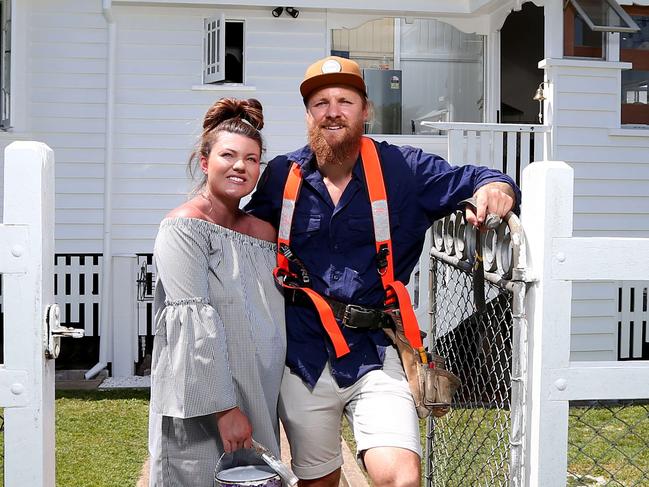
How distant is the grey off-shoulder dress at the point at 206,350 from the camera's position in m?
2.74

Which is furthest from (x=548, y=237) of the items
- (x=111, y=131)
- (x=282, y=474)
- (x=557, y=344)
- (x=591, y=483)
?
(x=111, y=131)

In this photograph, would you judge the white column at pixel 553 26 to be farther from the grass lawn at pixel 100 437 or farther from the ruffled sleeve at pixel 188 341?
the ruffled sleeve at pixel 188 341

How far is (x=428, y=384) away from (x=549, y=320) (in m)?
0.74

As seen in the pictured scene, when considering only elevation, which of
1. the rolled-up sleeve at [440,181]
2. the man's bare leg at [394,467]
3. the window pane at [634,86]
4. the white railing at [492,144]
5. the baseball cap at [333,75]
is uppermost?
the window pane at [634,86]

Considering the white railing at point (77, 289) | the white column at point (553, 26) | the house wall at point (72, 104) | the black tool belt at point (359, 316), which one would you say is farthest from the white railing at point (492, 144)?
the black tool belt at point (359, 316)

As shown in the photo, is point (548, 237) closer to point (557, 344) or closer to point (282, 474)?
point (557, 344)

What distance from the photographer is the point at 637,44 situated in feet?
29.7

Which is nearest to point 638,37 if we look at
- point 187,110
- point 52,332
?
point 187,110

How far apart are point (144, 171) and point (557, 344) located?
7.64 m

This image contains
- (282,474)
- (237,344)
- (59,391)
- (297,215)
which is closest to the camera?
Answer: (282,474)

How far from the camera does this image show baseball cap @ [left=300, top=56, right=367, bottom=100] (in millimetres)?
3092

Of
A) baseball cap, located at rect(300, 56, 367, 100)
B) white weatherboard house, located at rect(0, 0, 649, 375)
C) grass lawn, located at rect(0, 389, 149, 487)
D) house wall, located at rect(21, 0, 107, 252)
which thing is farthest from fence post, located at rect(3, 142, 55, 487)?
house wall, located at rect(21, 0, 107, 252)

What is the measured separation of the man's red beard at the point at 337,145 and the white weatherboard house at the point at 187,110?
18.2 feet

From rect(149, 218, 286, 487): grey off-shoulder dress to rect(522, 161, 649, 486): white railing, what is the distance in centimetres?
100
